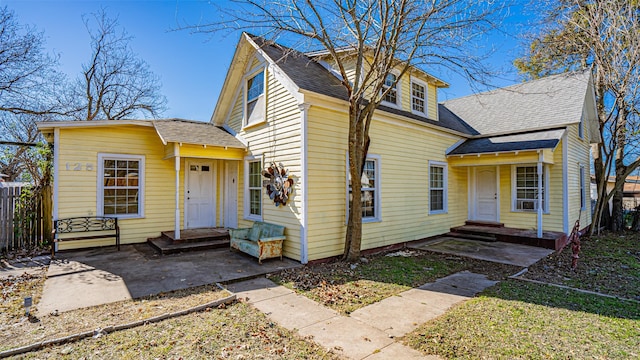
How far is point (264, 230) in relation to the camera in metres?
7.45

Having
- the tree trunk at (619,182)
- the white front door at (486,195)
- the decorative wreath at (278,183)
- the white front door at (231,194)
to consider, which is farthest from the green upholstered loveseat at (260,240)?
the tree trunk at (619,182)

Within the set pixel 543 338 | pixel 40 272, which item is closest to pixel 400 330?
pixel 543 338

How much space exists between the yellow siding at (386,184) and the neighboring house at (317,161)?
32 mm

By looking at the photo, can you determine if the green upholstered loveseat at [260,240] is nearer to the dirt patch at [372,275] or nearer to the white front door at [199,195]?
the dirt patch at [372,275]

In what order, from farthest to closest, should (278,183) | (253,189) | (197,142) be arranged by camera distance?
1. (253,189)
2. (197,142)
3. (278,183)

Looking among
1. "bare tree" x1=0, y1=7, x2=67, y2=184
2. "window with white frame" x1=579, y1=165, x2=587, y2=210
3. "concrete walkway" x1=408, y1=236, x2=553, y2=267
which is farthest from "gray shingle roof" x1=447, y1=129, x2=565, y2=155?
"bare tree" x1=0, y1=7, x2=67, y2=184

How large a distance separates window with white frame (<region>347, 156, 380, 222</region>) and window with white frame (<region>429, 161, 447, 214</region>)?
2.84 meters

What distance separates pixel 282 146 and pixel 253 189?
6.61 ft

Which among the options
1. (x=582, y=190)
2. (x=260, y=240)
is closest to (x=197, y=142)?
(x=260, y=240)

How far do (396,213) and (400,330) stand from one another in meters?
5.17

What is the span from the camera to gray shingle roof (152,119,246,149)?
773 centimetres

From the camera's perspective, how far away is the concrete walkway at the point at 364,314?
10.8 feet

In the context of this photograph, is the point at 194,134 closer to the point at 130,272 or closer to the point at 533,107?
the point at 130,272

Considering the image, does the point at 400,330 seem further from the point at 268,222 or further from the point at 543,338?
the point at 268,222
